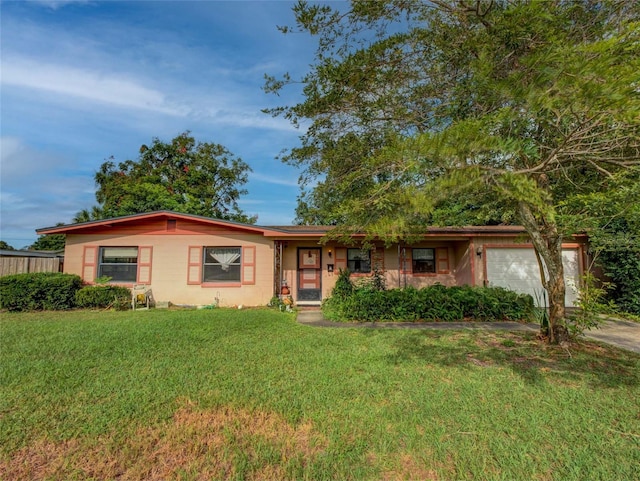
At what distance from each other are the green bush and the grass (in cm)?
461

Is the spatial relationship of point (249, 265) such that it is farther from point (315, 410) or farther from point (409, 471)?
point (409, 471)

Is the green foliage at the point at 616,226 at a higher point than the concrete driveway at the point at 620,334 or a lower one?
higher

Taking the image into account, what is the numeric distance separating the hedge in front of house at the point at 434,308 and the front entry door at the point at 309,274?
3.18 m

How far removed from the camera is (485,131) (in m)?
2.35

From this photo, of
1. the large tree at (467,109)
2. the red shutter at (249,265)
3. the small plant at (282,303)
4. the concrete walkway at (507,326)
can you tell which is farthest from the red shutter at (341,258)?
the large tree at (467,109)

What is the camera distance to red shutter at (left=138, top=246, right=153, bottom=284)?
10.8 metres

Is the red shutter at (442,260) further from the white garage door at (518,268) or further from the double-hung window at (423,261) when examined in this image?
the white garage door at (518,268)

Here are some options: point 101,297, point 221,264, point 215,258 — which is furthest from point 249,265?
point 101,297

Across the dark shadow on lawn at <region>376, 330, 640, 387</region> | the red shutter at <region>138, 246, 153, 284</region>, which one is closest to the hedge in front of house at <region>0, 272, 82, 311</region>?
the red shutter at <region>138, 246, 153, 284</region>

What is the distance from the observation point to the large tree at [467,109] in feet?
6.81

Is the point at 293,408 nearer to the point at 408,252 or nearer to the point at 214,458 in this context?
the point at 214,458

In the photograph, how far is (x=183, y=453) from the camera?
8.13 feet

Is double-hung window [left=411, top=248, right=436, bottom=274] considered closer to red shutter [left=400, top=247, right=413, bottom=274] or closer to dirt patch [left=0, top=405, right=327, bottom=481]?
red shutter [left=400, top=247, right=413, bottom=274]

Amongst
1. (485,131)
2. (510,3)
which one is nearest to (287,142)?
(510,3)
